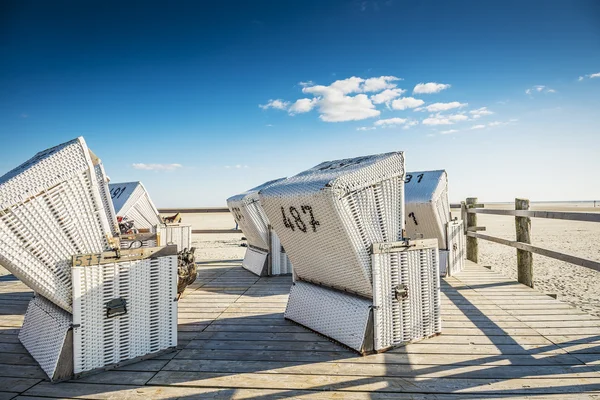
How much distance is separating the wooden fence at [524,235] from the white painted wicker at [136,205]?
7334mm

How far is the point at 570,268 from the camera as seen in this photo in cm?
905

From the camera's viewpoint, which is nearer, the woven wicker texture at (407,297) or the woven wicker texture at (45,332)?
the woven wicker texture at (45,332)

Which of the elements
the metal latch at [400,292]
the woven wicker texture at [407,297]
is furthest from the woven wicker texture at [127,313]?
the metal latch at [400,292]

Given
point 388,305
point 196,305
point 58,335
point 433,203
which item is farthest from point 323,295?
point 433,203

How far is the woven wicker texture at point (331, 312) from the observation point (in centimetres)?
319

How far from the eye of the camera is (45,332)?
3.08 meters

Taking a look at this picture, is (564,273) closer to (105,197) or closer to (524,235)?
(524,235)

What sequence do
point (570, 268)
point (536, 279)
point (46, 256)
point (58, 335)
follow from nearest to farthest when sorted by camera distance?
point (46, 256), point (58, 335), point (536, 279), point (570, 268)

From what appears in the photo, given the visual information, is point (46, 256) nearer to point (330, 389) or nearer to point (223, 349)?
point (223, 349)

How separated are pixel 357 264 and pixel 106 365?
2414 mm

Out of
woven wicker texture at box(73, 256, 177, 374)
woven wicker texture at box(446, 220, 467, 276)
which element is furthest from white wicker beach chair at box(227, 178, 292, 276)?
woven wicker texture at box(73, 256, 177, 374)

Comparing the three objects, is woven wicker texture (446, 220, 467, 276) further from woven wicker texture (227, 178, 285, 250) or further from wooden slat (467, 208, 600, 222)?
woven wicker texture (227, 178, 285, 250)

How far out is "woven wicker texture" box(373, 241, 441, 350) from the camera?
3174mm

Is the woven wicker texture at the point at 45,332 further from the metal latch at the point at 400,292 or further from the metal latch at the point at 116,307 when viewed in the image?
the metal latch at the point at 400,292
